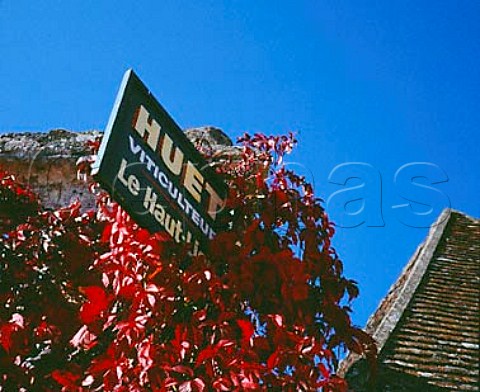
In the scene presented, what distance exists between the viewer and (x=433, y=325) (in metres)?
6.22

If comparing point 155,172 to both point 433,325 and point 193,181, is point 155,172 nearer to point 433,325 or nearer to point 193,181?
point 193,181

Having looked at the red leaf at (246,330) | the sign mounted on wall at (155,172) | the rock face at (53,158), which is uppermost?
the rock face at (53,158)

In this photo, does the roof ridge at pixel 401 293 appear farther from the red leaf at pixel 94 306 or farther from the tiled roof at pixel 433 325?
the red leaf at pixel 94 306

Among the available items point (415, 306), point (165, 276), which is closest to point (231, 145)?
point (165, 276)

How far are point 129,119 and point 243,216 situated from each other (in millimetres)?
735

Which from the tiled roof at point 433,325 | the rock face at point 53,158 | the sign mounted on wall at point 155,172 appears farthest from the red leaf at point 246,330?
the tiled roof at point 433,325

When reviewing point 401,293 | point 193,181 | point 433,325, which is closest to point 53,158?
point 193,181

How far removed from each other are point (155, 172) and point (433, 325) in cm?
381

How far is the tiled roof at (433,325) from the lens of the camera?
17.6 ft

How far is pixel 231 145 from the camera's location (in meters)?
4.31

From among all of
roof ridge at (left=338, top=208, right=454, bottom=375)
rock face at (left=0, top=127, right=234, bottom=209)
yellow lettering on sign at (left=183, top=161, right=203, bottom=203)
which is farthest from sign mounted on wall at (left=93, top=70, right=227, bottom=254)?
roof ridge at (left=338, top=208, right=454, bottom=375)

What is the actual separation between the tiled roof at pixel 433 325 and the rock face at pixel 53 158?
186 cm

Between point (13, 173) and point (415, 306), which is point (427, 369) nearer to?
point (415, 306)

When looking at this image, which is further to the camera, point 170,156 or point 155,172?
point 170,156
